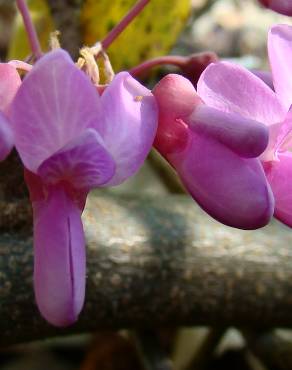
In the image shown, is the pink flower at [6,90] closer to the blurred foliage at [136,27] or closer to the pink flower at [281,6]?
the pink flower at [281,6]

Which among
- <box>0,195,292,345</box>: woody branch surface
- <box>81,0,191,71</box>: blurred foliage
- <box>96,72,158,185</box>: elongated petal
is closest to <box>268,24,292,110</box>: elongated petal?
<box>96,72,158,185</box>: elongated petal

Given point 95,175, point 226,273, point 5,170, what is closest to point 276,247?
point 226,273

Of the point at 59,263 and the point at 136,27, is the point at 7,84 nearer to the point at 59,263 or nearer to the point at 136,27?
the point at 59,263

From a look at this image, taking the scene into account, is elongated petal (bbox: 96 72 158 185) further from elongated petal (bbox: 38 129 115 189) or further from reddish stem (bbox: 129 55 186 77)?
reddish stem (bbox: 129 55 186 77)

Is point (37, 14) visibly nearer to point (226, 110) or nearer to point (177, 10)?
point (177, 10)

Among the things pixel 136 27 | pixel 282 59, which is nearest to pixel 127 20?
pixel 282 59
